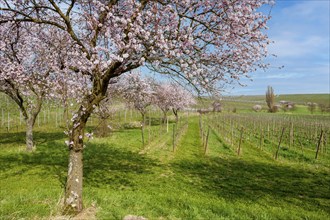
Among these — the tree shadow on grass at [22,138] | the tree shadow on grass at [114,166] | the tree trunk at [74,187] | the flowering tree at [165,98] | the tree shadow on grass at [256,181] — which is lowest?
the tree shadow on grass at [256,181]

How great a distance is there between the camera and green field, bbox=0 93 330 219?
8820 millimetres

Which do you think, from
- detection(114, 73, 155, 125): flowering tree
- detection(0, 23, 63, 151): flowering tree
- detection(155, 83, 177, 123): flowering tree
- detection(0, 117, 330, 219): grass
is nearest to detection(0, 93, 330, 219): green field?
detection(0, 117, 330, 219): grass

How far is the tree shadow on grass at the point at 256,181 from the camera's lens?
11.9 metres

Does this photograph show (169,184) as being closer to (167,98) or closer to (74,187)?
(74,187)

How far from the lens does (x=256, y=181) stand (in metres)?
14.4

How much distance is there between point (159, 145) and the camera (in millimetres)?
25344

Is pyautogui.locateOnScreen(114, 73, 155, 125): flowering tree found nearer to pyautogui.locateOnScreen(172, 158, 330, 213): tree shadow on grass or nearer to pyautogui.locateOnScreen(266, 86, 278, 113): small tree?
pyautogui.locateOnScreen(172, 158, 330, 213): tree shadow on grass

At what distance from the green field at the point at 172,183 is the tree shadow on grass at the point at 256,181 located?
0.14 feet

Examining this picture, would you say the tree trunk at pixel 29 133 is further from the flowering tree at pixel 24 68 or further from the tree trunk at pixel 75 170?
the tree trunk at pixel 75 170

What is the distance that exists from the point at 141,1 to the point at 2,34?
40.9 feet

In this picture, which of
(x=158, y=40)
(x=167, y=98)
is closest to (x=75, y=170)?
(x=158, y=40)

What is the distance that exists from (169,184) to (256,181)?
4900 mm

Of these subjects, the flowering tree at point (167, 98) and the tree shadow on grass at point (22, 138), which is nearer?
the tree shadow on grass at point (22, 138)

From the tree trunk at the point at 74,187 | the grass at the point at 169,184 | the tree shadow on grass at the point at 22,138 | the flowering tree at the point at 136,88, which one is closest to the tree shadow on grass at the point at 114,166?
the grass at the point at 169,184
